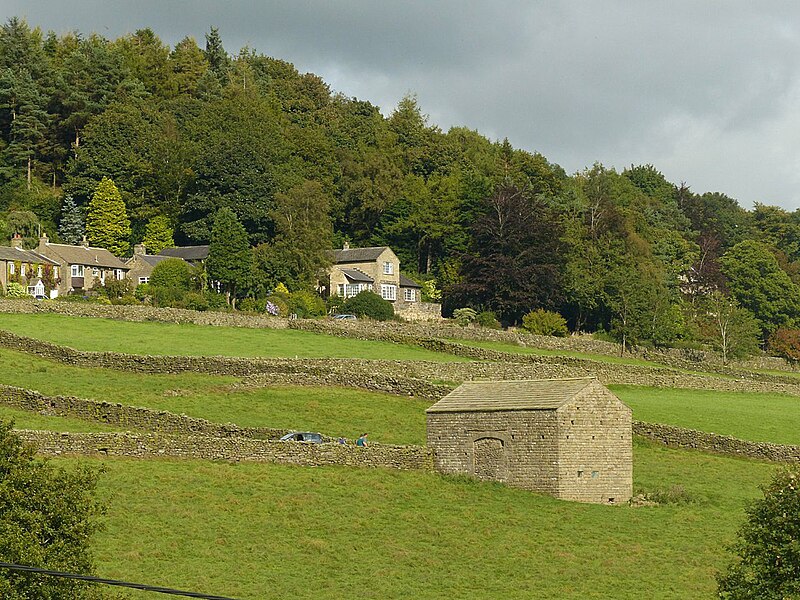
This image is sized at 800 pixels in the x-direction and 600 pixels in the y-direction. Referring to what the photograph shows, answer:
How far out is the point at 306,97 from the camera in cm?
13675

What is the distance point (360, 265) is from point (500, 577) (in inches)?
2865

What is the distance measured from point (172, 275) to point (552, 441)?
5486cm

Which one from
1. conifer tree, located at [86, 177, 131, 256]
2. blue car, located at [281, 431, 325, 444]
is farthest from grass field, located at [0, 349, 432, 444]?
conifer tree, located at [86, 177, 131, 256]

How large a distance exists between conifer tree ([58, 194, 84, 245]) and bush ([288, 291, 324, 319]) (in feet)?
78.2

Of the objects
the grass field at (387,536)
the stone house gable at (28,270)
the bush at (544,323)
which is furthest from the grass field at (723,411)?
the stone house gable at (28,270)

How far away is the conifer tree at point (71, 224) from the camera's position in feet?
346

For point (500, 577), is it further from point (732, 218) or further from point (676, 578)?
point (732, 218)

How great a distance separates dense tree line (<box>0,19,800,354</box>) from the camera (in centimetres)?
9894

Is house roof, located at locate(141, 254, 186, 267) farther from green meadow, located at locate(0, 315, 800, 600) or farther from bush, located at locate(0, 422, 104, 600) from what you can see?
bush, located at locate(0, 422, 104, 600)

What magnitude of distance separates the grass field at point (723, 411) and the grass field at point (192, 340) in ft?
38.5

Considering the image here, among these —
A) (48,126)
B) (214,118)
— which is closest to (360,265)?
(214,118)

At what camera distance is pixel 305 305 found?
287 ft

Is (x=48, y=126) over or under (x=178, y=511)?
over

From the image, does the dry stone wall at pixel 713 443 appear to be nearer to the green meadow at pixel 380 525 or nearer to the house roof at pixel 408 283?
the green meadow at pixel 380 525
